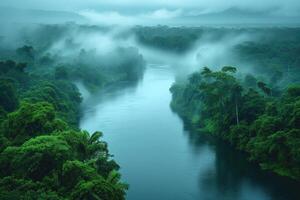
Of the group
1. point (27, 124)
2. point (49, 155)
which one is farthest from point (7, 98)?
point (49, 155)

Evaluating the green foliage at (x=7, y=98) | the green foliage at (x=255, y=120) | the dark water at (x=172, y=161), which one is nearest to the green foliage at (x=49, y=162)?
the green foliage at (x=7, y=98)

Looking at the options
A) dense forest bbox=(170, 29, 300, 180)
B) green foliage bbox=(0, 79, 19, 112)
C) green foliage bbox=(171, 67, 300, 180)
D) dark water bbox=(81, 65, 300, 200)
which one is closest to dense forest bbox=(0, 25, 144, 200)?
green foliage bbox=(0, 79, 19, 112)

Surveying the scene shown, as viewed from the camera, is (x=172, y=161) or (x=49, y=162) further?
(x=172, y=161)

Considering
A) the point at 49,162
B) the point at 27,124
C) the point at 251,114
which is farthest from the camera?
the point at 251,114

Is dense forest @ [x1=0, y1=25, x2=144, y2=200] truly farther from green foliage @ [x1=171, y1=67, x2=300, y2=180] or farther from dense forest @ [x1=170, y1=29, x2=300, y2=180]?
dense forest @ [x1=170, y1=29, x2=300, y2=180]

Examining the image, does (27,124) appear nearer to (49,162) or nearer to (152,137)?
(49,162)

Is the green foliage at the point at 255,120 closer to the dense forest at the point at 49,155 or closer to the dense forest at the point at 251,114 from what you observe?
the dense forest at the point at 251,114

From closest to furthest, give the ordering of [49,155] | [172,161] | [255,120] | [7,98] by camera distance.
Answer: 1. [49,155]
2. [172,161]
3. [255,120]
4. [7,98]

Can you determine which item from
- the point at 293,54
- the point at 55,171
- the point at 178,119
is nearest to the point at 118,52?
the point at 293,54

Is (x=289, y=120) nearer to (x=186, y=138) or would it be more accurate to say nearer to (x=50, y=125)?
(x=186, y=138)
